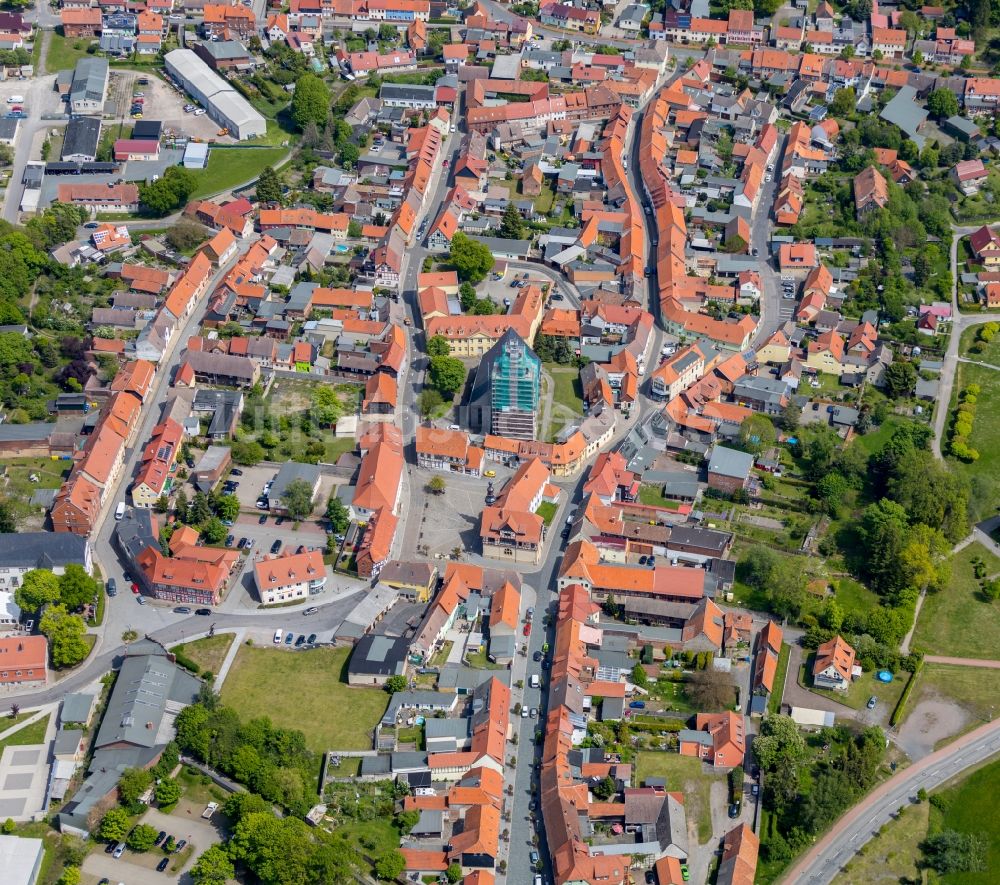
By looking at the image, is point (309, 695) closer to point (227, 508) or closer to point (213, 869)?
point (213, 869)

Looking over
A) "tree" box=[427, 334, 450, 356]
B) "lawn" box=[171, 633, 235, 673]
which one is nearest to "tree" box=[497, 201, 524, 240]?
"tree" box=[427, 334, 450, 356]

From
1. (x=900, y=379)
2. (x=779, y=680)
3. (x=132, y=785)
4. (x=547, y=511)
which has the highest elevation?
(x=900, y=379)

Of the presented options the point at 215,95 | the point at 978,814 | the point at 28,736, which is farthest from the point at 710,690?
the point at 215,95

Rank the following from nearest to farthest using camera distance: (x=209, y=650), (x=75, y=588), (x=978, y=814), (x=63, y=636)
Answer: (x=978, y=814)
(x=63, y=636)
(x=209, y=650)
(x=75, y=588)

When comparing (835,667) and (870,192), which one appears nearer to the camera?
(835,667)

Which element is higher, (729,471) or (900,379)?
(900,379)

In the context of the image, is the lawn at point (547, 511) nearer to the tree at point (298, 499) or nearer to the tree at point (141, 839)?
the tree at point (298, 499)

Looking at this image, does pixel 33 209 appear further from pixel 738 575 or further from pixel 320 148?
pixel 738 575
